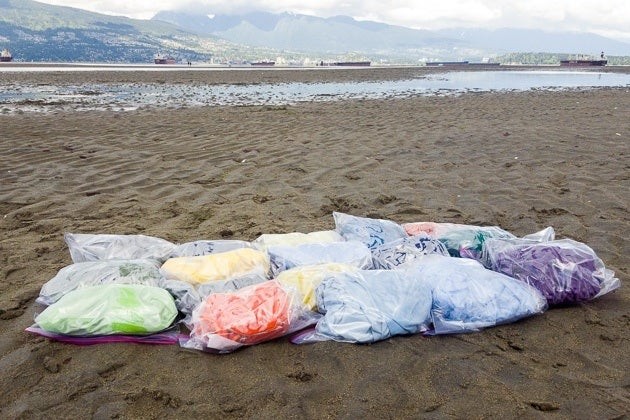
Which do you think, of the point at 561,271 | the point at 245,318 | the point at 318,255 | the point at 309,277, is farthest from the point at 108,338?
the point at 561,271

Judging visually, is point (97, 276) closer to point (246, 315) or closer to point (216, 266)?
point (216, 266)

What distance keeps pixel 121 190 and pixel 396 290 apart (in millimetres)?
4572

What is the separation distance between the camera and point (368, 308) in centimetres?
319

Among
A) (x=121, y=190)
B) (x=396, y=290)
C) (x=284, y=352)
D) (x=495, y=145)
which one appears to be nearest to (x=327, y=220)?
(x=396, y=290)

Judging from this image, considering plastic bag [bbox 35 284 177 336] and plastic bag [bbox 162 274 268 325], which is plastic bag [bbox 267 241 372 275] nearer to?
plastic bag [bbox 162 274 268 325]

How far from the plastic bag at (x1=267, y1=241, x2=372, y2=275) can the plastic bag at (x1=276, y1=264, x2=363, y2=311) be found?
0.16 m

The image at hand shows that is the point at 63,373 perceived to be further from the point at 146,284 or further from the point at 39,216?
the point at 39,216

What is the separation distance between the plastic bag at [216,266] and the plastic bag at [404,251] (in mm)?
958

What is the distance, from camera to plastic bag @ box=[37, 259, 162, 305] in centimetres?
348

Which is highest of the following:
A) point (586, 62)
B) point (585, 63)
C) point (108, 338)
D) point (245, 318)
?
point (586, 62)

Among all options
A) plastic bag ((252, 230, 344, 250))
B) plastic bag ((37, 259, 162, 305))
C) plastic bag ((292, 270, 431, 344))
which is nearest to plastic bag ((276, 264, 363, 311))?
plastic bag ((292, 270, 431, 344))

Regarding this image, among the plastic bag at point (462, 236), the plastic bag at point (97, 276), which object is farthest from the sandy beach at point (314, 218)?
the plastic bag at point (462, 236)

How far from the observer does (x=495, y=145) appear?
920 cm

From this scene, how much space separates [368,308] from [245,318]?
0.82m
